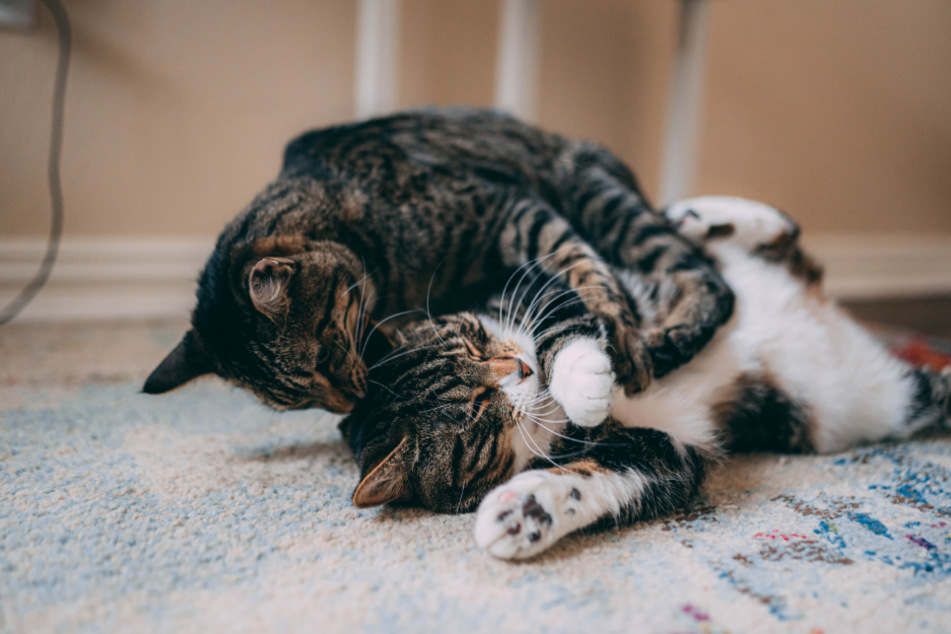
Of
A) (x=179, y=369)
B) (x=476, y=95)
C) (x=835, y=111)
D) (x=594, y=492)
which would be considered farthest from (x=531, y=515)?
(x=835, y=111)

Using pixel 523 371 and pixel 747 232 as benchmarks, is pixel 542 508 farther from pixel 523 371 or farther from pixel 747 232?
pixel 747 232

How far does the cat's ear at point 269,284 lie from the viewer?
2.72 ft

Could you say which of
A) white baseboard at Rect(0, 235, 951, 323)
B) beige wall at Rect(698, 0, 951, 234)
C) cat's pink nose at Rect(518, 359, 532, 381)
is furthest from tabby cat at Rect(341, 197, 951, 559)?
beige wall at Rect(698, 0, 951, 234)

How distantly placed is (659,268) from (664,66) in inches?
64.3

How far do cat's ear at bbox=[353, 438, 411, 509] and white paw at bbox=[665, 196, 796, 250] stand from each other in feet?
2.68

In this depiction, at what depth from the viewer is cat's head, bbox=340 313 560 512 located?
2.60 ft

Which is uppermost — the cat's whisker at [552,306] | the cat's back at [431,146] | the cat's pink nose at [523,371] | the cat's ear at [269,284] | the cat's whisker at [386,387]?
the cat's back at [431,146]

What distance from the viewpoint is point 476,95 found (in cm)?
235

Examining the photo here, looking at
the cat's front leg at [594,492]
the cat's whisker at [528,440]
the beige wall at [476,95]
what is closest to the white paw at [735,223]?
the cat's front leg at [594,492]

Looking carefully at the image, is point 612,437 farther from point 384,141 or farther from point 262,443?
point 384,141

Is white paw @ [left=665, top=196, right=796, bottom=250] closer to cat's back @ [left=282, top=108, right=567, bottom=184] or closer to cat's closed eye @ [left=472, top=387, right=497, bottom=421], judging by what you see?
cat's back @ [left=282, top=108, right=567, bottom=184]

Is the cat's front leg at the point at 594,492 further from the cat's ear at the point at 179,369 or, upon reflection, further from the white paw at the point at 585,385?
the cat's ear at the point at 179,369

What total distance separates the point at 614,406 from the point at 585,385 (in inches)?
5.7

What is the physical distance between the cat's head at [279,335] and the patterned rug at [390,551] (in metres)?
0.13
